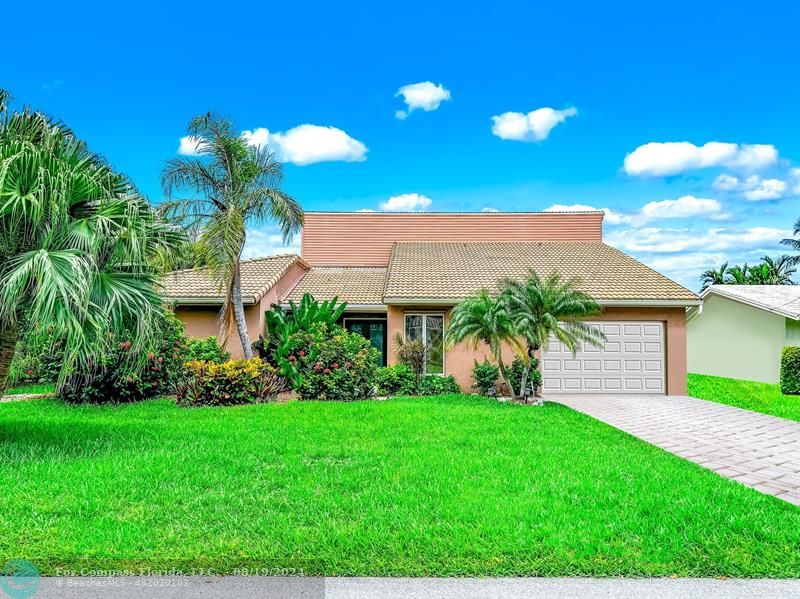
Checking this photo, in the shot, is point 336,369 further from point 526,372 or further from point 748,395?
point 748,395

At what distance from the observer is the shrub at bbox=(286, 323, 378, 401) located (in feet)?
44.5

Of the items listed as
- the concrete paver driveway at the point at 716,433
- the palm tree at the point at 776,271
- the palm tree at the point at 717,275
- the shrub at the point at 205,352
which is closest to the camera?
the concrete paver driveway at the point at 716,433

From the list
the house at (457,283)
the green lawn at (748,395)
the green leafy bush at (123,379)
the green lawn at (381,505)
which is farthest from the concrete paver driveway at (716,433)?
the green leafy bush at (123,379)

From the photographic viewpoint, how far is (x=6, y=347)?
7902mm

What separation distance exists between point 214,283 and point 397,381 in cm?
586

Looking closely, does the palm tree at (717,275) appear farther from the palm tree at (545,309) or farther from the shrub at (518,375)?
the palm tree at (545,309)

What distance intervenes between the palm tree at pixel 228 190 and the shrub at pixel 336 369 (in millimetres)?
1815

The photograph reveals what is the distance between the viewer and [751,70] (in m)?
14.9

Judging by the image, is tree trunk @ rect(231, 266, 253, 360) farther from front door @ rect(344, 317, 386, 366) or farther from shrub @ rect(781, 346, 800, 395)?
shrub @ rect(781, 346, 800, 395)

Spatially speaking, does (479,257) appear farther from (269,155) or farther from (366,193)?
(269,155)

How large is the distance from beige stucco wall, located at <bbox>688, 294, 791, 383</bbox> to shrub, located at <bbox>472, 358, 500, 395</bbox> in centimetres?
1110

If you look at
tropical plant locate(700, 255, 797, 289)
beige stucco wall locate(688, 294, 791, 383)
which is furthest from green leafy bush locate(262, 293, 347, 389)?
tropical plant locate(700, 255, 797, 289)

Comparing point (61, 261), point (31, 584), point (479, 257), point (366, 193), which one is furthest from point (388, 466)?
point (366, 193)

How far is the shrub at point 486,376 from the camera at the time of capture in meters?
14.9
